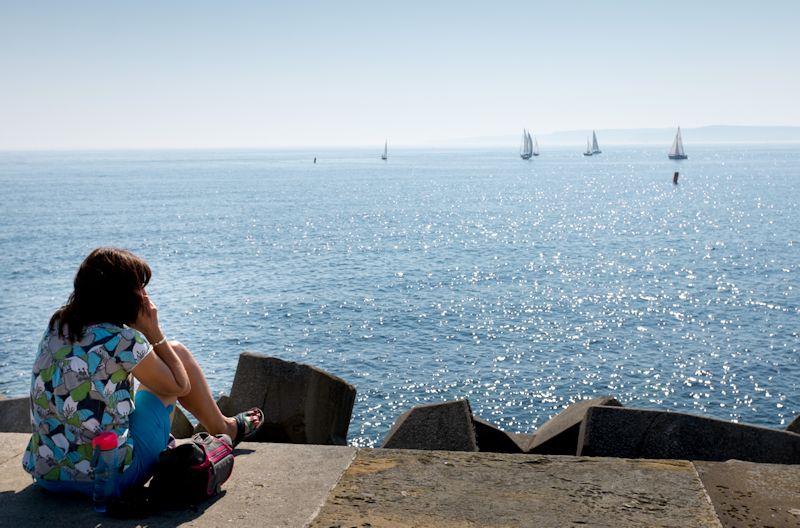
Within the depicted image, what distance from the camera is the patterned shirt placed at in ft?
14.4

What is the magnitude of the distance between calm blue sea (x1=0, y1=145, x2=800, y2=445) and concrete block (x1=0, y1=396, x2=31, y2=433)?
8.21 metres

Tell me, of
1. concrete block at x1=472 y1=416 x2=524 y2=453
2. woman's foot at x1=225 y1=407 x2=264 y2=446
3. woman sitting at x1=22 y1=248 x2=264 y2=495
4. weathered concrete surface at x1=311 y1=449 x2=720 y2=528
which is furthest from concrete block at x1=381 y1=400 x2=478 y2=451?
woman sitting at x1=22 y1=248 x2=264 y2=495

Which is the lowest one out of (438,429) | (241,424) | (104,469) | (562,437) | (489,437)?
(489,437)

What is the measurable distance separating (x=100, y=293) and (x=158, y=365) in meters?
0.54

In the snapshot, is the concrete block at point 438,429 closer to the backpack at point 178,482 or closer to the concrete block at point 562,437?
the concrete block at point 562,437

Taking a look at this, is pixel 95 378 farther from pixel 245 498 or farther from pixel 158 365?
pixel 245 498

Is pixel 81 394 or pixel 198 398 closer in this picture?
pixel 81 394

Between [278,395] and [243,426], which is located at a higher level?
[243,426]

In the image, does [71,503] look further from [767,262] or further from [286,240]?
[286,240]

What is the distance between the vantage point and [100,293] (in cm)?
442

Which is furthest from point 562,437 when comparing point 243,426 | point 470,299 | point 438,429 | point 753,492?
point 470,299

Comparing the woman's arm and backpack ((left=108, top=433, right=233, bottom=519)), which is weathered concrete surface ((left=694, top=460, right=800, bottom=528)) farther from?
the woman's arm

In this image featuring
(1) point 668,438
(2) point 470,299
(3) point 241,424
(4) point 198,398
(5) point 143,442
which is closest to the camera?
(5) point 143,442

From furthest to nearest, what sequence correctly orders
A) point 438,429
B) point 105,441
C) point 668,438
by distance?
point 438,429 → point 668,438 → point 105,441
